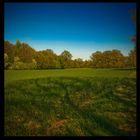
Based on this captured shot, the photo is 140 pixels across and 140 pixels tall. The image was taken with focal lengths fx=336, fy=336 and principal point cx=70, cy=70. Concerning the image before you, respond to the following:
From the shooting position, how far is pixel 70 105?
4730 mm

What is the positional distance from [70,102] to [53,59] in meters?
0.66

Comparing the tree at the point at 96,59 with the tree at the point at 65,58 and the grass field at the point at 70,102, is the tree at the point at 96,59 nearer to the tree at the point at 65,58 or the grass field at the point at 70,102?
the grass field at the point at 70,102

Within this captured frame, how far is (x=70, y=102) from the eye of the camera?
4.75 metres

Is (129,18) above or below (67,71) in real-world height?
above

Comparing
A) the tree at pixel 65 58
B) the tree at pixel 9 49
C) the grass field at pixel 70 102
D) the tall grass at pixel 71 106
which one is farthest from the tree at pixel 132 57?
the tree at pixel 9 49

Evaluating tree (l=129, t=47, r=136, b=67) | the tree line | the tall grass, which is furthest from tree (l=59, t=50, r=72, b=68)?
tree (l=129, t=47, r=136, b=67)

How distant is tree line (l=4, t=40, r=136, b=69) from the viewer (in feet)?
15.3

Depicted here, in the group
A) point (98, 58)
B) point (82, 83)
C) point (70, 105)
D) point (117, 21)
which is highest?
point (117, 21)

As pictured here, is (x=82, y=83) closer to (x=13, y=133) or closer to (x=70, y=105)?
(x=70, y=105)

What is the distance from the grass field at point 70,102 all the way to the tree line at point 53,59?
0.26ft

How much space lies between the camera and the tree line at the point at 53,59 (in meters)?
4.66
